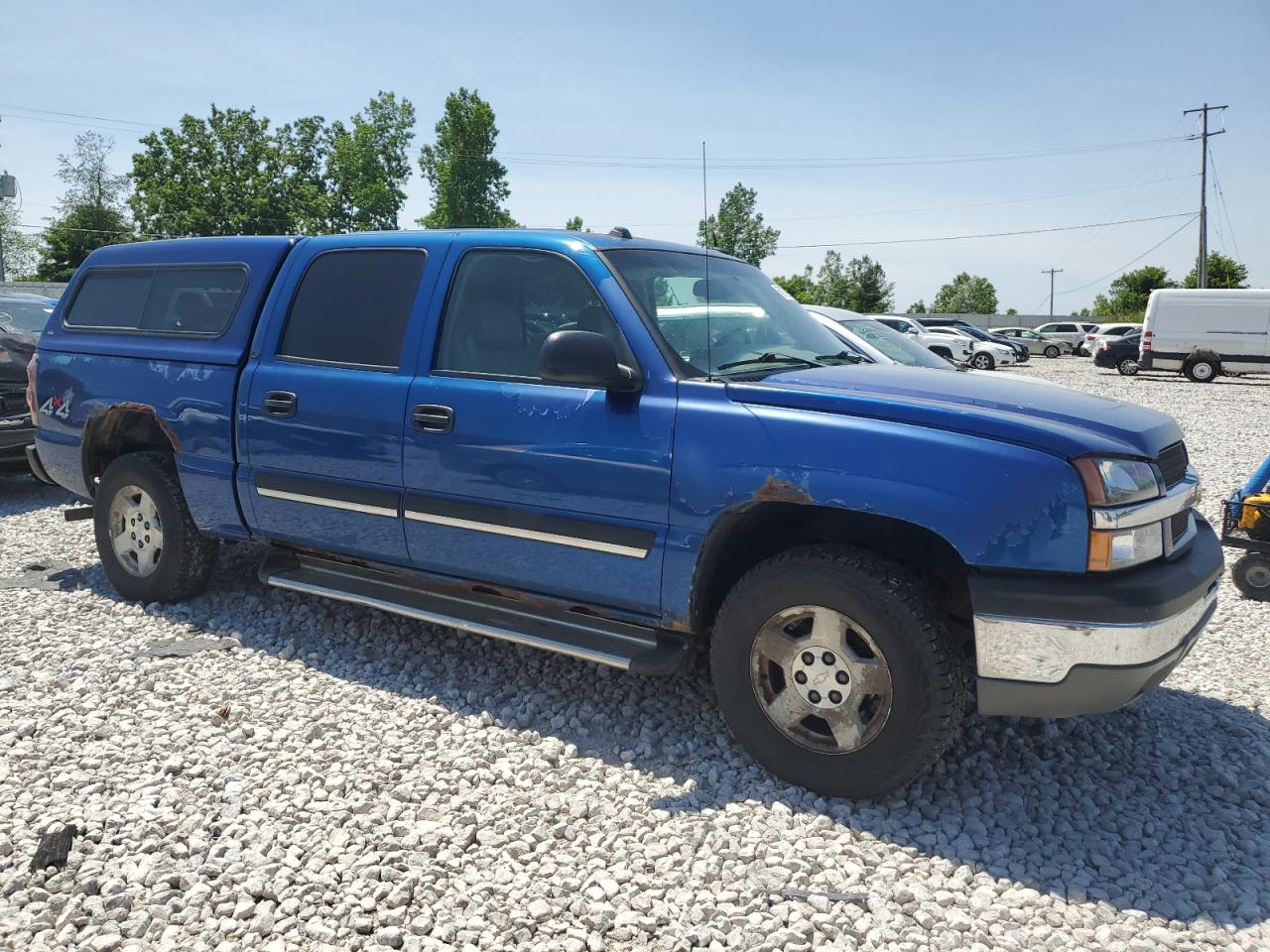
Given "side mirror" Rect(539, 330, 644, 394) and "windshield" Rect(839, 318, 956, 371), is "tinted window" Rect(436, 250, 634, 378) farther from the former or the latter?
"windshield" Rect(839, 318, 956, 371)

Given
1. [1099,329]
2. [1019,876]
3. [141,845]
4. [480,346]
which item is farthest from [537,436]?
[1099,329]

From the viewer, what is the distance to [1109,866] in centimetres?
288

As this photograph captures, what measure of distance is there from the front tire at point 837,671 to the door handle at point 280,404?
229 centimetres

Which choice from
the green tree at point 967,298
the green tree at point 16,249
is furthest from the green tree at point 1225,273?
the green tree at point 16,249

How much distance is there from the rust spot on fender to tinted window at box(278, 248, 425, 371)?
71.5 inches

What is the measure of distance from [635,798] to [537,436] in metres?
1.39

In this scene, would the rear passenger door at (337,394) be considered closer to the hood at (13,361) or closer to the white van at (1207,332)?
the hood at (13,361)

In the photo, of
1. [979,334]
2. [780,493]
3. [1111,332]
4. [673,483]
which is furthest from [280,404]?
[1111,332]

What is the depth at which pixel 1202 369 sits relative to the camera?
80.4 ft

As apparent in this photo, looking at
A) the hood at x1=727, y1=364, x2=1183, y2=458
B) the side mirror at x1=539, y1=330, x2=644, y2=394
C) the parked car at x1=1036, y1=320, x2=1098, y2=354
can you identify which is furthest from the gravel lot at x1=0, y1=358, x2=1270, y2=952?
the parked car at x1=1036, y1=320, x2=1098, y2=354

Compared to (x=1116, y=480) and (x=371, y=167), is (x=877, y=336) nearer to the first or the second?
(x=1116, y=480)

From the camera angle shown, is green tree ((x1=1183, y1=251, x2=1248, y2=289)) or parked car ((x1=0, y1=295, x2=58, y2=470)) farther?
green tree ((x1=1183, y1=251, x2=1248, y2=289))

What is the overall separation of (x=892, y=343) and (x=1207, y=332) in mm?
20457

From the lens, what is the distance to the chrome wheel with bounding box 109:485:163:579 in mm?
5098
